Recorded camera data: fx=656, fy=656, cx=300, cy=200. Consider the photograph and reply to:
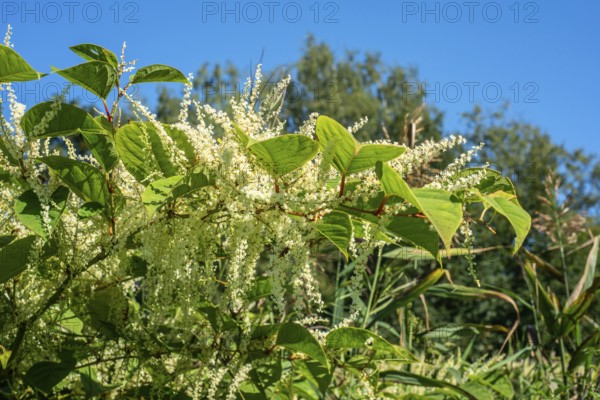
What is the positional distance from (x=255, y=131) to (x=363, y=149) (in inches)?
11.5

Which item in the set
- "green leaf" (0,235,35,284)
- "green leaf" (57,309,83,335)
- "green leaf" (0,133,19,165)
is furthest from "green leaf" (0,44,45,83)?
"green leaf" (57,309,83,335)

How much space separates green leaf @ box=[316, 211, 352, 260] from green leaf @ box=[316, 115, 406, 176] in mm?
111

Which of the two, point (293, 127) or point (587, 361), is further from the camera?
point (293, 127)

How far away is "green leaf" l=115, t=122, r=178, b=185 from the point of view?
1376mm

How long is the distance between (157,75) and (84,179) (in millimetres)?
281

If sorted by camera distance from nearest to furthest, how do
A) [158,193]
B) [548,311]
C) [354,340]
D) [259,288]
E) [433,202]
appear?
[433,202] → [158,193] → [354,340] → [259,288] → [548,311]

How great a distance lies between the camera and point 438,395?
2639 millimetres

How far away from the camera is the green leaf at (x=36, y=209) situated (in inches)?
51.5

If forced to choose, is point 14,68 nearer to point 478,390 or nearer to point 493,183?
point 493,183

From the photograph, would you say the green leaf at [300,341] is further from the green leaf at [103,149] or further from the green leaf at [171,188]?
the green leaf at [103,149]

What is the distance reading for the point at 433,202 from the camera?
1.14 m

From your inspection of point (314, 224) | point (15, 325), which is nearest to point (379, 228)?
point (314, 224)

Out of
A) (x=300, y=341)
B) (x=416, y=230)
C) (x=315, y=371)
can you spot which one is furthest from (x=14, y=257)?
(x=416, y=230)

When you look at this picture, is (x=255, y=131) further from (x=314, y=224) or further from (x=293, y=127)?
(x=293, y=127)
